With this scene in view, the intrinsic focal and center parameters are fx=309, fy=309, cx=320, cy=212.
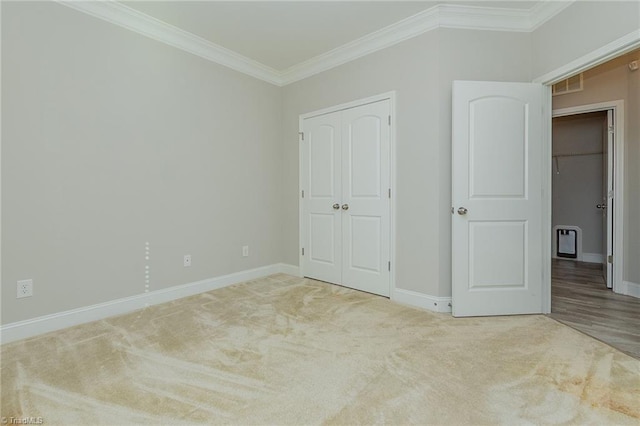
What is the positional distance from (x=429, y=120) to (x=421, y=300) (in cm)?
167

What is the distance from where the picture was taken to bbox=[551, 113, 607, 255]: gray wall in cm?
505

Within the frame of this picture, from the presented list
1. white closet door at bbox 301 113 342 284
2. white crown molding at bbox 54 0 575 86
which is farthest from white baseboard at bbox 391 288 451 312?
white crown molding at bbox 54 0 575 86

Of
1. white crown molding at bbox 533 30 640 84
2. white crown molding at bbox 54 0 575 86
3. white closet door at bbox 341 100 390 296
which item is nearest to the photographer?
white crown molding at bbox 533 30 640 84

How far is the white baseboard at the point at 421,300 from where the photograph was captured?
2.78m

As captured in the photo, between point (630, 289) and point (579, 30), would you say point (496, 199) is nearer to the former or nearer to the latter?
point (579, 30)

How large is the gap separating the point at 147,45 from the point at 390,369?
3.38 m

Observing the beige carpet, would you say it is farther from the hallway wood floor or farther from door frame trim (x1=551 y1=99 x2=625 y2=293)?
door frame trim (x1=551 y1=99 x2=625 y2=293)

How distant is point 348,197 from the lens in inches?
138

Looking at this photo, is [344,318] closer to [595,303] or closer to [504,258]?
[504,258]

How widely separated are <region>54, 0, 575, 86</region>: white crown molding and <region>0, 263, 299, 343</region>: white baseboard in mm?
2415

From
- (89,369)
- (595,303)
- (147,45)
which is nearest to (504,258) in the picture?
(595,303)

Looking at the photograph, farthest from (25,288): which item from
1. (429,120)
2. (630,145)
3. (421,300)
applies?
(630,145)

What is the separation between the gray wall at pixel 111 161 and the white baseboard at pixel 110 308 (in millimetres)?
60

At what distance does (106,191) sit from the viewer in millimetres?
2645
